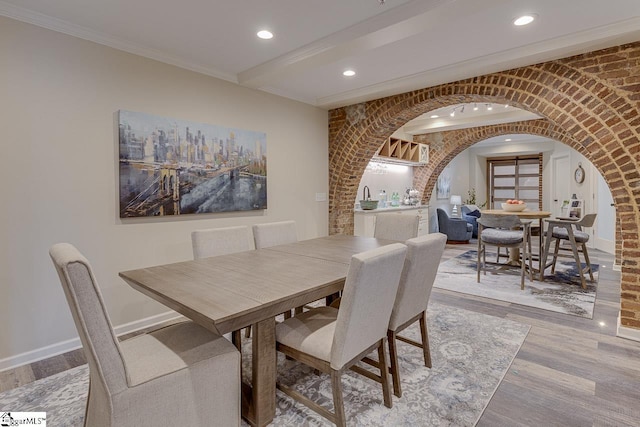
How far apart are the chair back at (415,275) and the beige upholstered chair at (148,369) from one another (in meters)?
0.97

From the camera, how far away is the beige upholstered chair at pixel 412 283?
190 centimetres

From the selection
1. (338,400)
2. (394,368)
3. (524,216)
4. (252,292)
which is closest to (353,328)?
(338,400)

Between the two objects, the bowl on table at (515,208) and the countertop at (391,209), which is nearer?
the bowl on table at (515,208)

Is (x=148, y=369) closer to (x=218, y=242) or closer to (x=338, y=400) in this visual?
(x=338, y=400)

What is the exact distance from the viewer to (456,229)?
734 centimetres

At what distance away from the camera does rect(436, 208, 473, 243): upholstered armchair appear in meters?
7.27

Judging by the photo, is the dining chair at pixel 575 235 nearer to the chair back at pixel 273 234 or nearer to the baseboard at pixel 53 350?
the chair back at pixel 273 234

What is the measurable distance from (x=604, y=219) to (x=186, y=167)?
7.67 m

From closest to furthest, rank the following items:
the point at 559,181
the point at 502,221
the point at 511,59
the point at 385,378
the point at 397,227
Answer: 1. the point at 385,378
2. the point at 511,59
3. the point at 397,227
4. the point at 502,221
5. the point at 559,181

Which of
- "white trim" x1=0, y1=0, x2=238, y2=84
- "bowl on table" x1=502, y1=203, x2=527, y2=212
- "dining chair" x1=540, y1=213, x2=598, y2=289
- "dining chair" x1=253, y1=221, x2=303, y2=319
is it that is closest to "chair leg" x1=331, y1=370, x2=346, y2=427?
"dining chair" x1=253, y1=221, x2=303, y2=319

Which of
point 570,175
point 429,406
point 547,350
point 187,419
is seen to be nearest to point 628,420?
A: point 547,350

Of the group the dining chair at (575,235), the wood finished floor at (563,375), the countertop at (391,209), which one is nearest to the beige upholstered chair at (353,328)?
the wood finished floor at (563,375)

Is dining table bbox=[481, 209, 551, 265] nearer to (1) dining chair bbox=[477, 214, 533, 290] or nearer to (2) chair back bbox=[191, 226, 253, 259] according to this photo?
(1) dining chair bbox=[477, 214, 533, 290]

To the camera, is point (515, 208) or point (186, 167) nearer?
point (186, 167)
